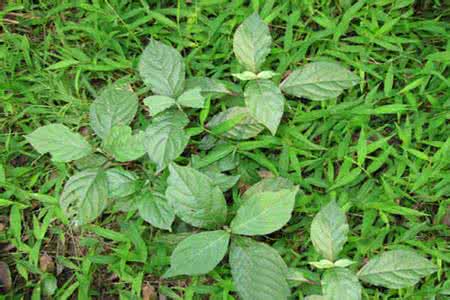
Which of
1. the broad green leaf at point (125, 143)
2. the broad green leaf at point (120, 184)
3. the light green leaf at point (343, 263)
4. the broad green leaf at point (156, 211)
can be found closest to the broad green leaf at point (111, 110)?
the broad green leaf at point (125, 143)

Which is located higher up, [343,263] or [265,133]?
[265,133]

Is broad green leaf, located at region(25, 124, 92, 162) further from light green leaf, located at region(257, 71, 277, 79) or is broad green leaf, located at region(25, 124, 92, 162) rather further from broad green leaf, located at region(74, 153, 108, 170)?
light green leaf, located at region(257, 71, 277, 79)

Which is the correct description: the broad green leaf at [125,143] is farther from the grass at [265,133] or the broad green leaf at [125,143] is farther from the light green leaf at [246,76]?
the light green leaf at [246,76]

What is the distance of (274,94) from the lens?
179 centimetres

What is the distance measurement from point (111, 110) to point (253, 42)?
59 cm

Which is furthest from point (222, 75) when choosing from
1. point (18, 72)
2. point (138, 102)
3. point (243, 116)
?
point (18, 72)

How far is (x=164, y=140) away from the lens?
5.84 feet

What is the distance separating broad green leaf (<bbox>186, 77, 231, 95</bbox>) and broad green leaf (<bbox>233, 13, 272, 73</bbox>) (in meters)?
0.13

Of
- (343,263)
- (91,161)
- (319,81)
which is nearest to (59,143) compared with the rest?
(91,161)

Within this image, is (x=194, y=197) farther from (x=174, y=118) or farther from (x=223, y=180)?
(x=174, y=118)

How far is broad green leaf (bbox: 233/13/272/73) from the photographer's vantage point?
183 centimetres

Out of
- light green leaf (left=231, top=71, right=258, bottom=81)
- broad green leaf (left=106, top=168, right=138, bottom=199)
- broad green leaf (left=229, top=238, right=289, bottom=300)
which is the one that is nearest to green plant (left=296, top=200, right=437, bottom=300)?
broad green leaf (left=229, top=238, right=289, bottom=300)

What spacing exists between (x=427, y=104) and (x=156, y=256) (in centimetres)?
120

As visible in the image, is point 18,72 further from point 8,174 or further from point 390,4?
point 390,4
